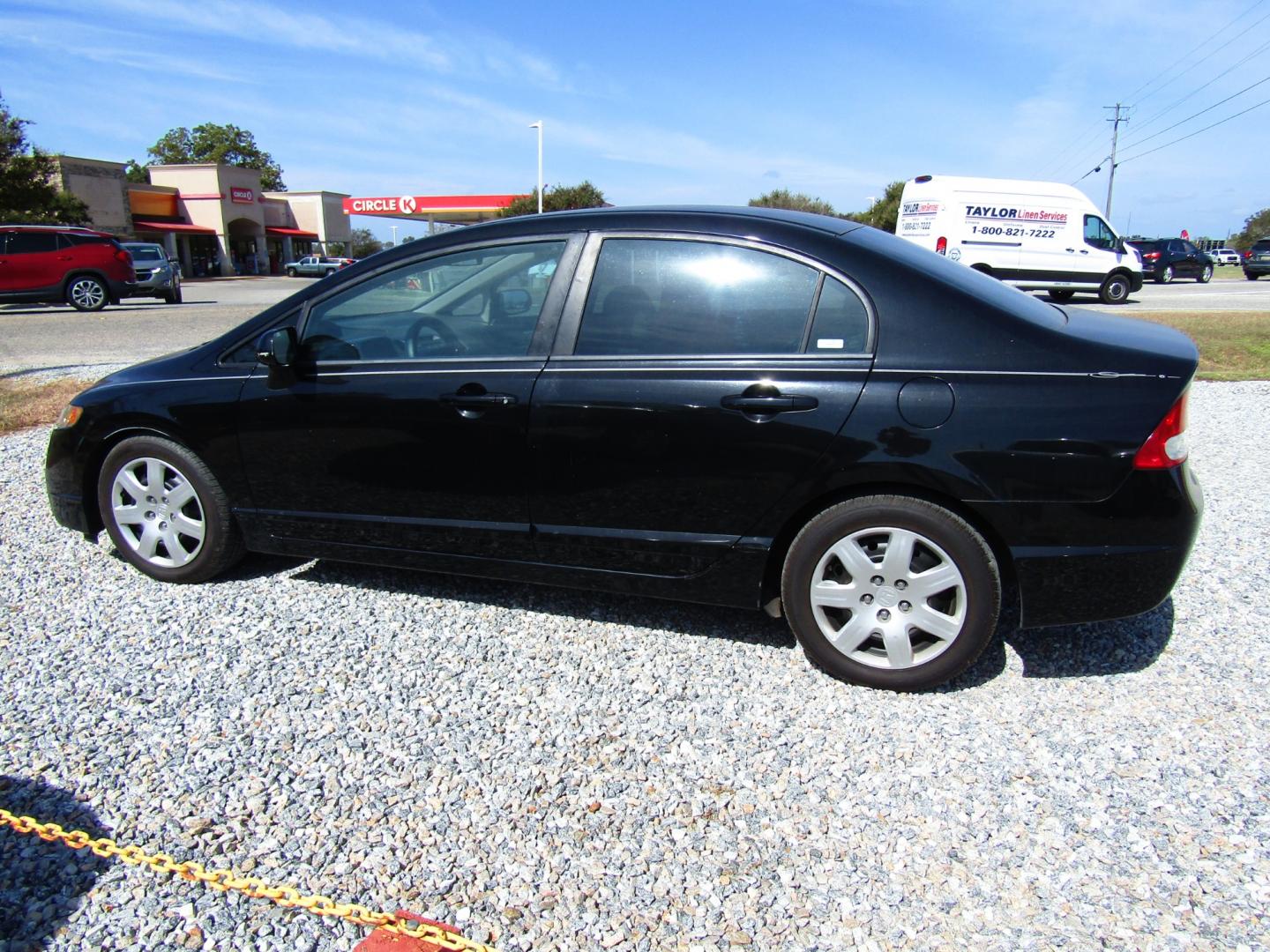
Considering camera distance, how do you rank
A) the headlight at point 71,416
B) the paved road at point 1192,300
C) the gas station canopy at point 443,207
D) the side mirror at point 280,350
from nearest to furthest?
the side mirror at point 280,350
the headlight at point 71,416
the paved road at point 1192,300
the gas station canopy at point 443,207

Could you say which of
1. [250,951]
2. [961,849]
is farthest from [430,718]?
[961,849]

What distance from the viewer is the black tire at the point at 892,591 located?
2.89 metres

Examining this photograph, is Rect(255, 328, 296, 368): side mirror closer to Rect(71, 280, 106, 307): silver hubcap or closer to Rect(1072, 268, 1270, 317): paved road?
Rect(1072, 268, 1270, 317): paved road

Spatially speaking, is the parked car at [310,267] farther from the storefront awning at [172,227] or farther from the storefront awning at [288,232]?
the storefront awning at [288,232]

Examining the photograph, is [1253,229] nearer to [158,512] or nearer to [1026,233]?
[1026,233]

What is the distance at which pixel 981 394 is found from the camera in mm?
2834

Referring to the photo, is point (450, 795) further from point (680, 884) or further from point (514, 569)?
point (514, 569)

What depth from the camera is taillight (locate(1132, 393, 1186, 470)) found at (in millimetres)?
2750

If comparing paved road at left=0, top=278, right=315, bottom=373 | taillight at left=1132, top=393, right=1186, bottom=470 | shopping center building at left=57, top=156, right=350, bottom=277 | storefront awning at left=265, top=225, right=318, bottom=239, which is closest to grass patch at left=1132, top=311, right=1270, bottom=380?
taillight at left=1132, top=393, right=1186, bottom=470

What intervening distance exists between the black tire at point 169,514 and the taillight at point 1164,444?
3.63 meters

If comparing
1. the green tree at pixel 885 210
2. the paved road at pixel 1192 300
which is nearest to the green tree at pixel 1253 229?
the green tree at pixel 885 210

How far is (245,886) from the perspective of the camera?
85.2 inches

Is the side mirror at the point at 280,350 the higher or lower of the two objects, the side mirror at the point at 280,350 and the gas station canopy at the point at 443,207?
the lower

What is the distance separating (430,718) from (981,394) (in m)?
2.14
